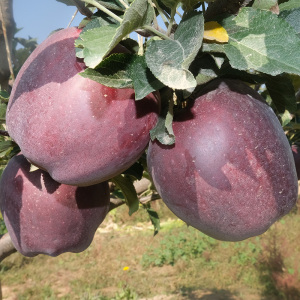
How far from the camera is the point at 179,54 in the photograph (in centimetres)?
51

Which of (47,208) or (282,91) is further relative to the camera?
(47,208)

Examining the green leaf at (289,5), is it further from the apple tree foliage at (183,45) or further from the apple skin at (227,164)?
the apple skin at (227,164)

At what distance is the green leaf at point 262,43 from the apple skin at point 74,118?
152 millimetres

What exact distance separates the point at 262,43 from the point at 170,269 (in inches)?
225

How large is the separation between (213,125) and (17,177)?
1.73 ft

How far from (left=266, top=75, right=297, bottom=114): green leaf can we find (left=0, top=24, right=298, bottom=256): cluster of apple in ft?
0.19

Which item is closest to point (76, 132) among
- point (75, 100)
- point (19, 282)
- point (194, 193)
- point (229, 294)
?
point (75, 100)

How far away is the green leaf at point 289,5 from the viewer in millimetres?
605

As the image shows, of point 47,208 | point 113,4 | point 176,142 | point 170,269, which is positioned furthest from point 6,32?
point 170,269

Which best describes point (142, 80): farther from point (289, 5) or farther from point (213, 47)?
point (289, 5)

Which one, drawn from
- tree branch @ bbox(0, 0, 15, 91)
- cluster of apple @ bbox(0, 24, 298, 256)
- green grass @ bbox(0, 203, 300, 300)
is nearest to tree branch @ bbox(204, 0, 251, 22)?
cluster of apple @ bbox(0, 24, 298, 256)

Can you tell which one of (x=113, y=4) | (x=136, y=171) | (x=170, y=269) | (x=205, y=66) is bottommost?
(x=170, y=269)

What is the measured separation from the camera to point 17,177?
93 cm

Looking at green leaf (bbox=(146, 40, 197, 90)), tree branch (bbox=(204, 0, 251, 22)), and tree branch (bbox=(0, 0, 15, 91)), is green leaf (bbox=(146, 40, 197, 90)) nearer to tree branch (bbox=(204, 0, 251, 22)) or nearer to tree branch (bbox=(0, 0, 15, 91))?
tree branch (bbox=(204, 0, 251, 22))
